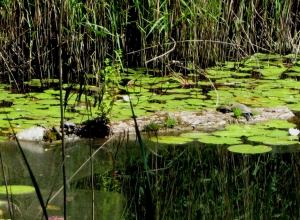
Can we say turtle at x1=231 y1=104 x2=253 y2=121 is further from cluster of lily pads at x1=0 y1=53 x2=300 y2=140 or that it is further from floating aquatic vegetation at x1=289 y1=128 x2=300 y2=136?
floating aquatic vegetation at x1=289 y1=128 x2=300 y2=136

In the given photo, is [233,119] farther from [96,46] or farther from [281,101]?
[96,46]

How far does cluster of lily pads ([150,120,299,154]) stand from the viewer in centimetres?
377

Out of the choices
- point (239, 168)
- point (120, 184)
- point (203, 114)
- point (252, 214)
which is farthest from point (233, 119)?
point (252, 214)

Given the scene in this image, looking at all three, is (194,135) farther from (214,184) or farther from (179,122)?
(214,184)

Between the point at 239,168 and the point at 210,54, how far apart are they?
3.00m

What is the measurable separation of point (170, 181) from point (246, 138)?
1.05m

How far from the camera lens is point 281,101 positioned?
16.4 ft

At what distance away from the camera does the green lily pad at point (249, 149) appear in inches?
143

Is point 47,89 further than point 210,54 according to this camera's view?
No

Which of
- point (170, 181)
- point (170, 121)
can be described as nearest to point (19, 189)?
point (170, 181)

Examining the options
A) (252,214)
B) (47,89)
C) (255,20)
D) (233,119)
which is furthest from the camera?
(255,20)

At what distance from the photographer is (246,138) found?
409cm

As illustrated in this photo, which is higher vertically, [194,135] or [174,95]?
[174,95]

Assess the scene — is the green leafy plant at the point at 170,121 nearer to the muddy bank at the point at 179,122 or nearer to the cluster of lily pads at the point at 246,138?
the muddy bank at the point at 179,122
